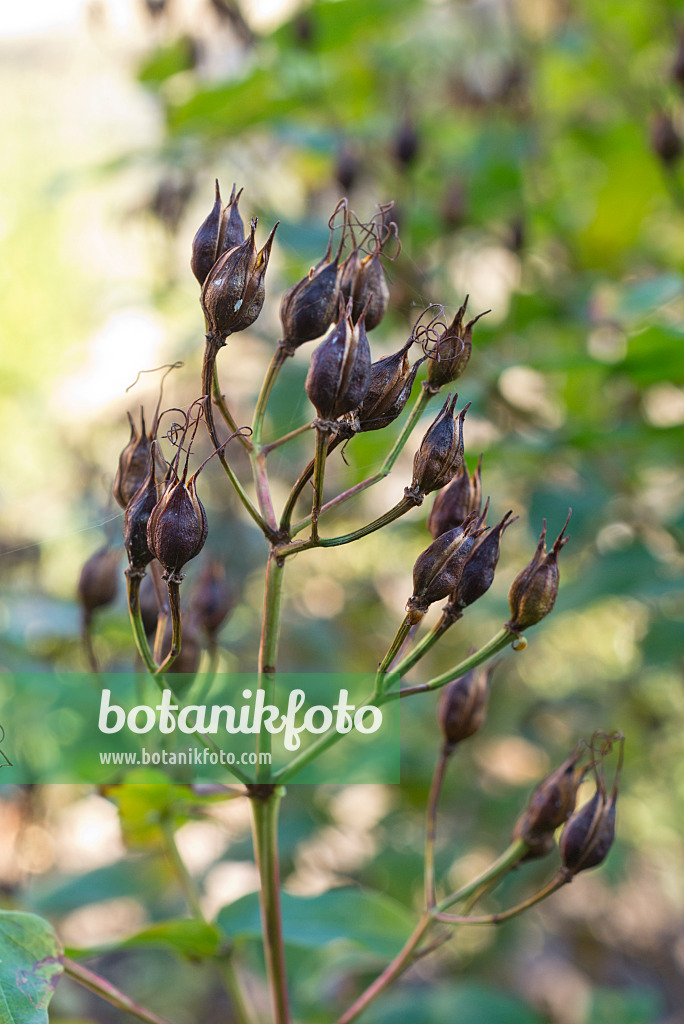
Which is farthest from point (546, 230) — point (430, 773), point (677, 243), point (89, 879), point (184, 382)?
point (89, 879)

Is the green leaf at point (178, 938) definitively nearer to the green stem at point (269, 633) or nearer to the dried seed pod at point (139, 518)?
the green stem at point (269, 633)

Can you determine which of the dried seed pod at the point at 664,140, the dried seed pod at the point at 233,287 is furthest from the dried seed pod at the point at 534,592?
the dried seed pod at the point at 664,140

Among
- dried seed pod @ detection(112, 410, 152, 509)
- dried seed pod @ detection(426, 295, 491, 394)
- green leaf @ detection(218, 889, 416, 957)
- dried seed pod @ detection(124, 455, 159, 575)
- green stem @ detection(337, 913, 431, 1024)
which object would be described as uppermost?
dried seed pod @ detection(426, 295, 491, 394)

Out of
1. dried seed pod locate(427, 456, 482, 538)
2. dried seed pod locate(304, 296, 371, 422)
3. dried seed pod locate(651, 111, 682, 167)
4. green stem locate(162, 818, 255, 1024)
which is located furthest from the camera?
dried seed pod locate(651, 111, 682, 167)

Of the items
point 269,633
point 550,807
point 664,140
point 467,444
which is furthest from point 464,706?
point 664,140

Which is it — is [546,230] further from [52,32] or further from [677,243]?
[52,32]

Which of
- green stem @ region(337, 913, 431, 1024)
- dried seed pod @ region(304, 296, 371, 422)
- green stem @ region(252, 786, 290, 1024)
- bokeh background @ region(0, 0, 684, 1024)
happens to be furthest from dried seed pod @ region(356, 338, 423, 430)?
bokeh background @ region(0, 0, 684, 1024)

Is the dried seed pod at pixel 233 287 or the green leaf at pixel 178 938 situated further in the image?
the green leaf at pixel 178 938

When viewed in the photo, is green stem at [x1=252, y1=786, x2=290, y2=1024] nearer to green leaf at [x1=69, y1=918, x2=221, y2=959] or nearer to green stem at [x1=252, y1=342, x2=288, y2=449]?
green leaf at [x1=69, y1=918, x2=221, y2=959]
